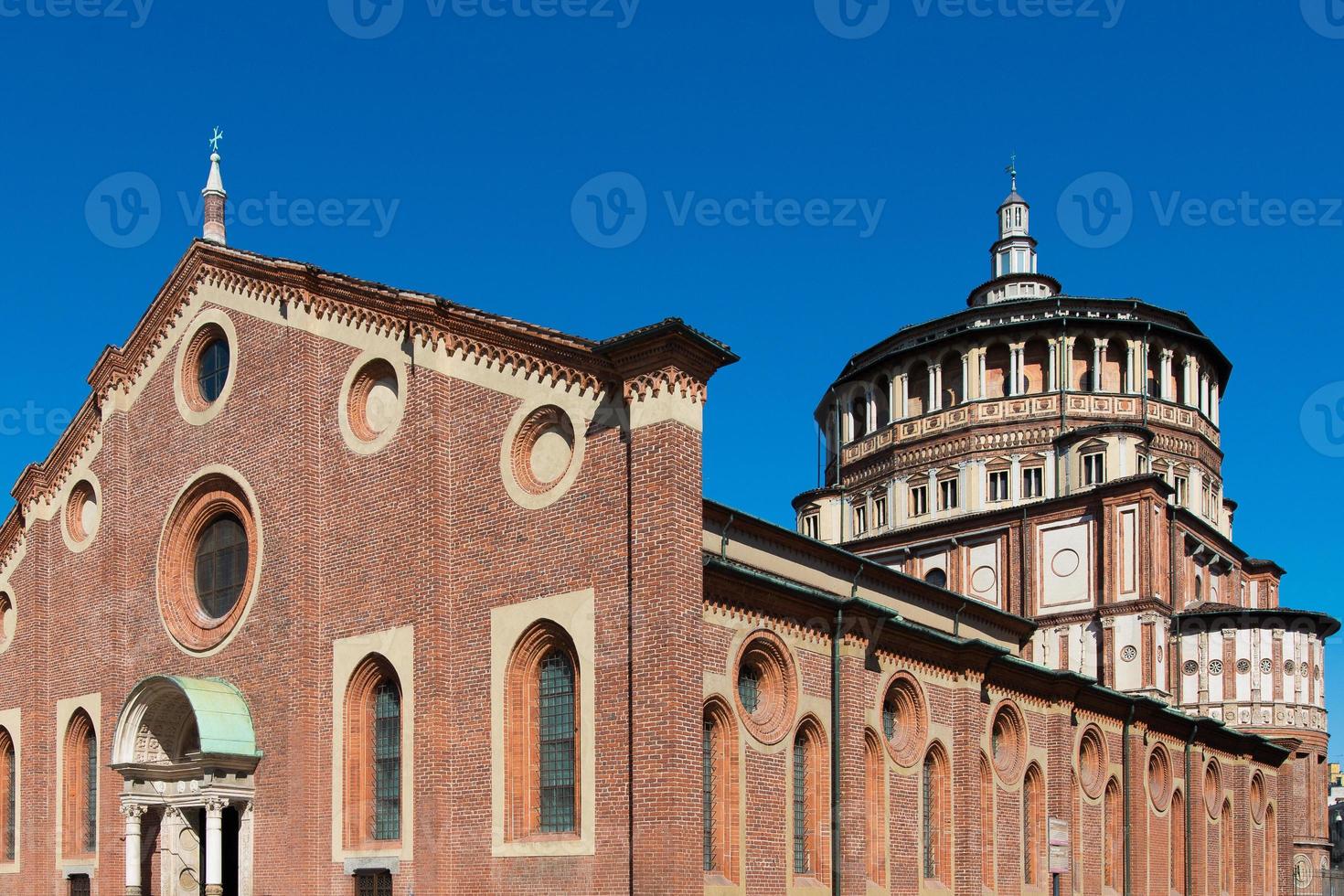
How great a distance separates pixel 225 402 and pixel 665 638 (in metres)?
11.5

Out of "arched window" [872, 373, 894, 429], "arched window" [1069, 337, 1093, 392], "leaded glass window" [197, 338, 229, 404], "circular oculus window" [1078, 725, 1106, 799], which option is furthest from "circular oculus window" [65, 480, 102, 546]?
"arched window" [1069, 337, 1093, 392]

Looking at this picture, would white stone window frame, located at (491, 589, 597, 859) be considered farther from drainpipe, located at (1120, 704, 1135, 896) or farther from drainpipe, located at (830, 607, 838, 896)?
drainpipe, located at (1120, 704, 1135, 896)

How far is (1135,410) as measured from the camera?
155 feet

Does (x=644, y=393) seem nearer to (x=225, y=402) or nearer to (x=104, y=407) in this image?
(x=225, y=402)

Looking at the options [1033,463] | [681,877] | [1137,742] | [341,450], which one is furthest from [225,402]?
[1033,463]

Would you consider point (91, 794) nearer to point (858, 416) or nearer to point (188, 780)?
point (188, 780)

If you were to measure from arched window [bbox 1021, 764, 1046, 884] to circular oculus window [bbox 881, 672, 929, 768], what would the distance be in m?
5.37

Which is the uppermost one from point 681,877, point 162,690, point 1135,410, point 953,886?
point 1135,410

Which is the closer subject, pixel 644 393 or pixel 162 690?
pixel 644 393

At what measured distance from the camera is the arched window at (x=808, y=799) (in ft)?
73.2

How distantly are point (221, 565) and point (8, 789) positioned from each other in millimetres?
9200

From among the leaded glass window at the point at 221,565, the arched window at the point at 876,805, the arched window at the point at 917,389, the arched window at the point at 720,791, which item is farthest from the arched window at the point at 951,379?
the arched window at the point at 720,791

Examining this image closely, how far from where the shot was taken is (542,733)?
66.2ft

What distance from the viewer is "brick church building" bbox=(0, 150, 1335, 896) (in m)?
19.2
